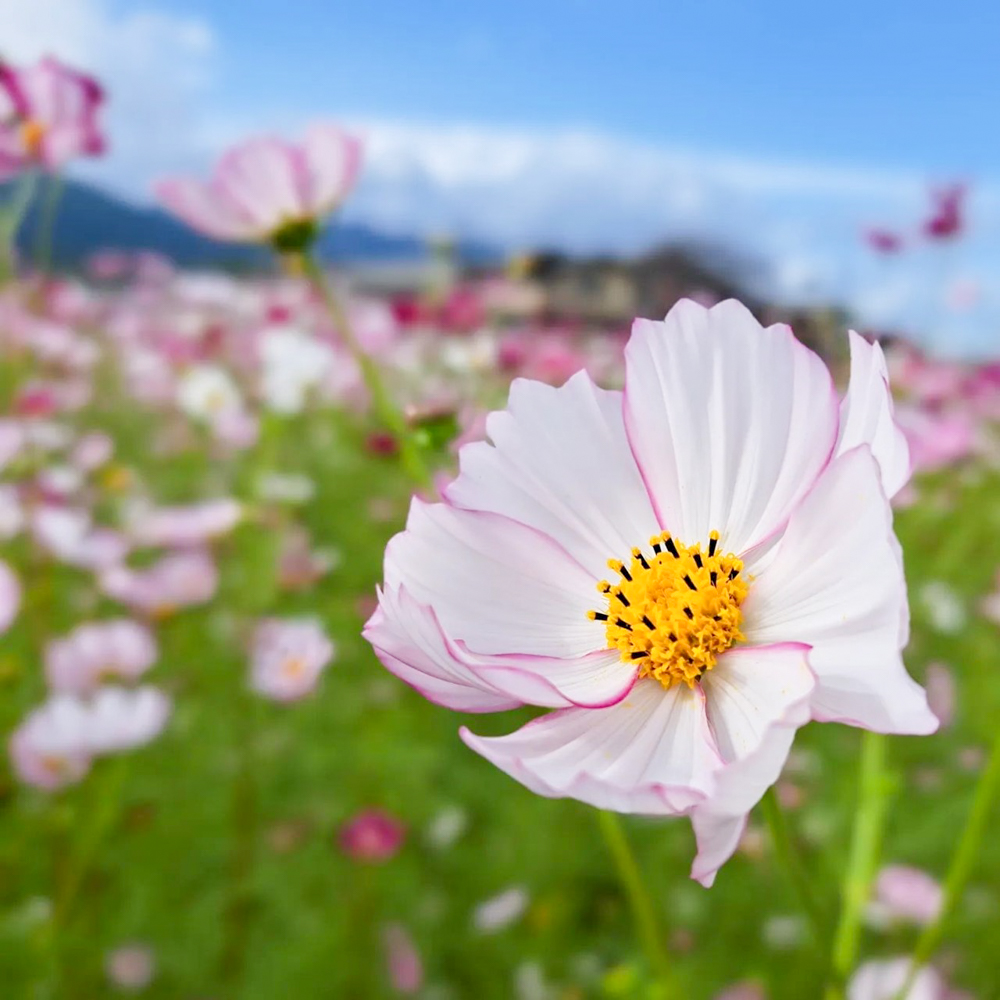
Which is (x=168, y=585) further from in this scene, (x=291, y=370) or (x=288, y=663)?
(x=291, y=370)

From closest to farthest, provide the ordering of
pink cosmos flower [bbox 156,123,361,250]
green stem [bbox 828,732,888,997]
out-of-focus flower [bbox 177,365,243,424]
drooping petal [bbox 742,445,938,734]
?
drooping petal [bbox 742,445,938,734], green stem [bbox 828,732,888,997], pink cosmos flower [bbox 156,123,361,250], out-of-focus flower [bbox 177,365,243,424]

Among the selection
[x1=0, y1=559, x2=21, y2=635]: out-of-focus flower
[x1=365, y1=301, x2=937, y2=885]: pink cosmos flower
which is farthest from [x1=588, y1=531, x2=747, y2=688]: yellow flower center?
[x1=0, y1=559, x2=21, y2=635]: out-of-focus flower

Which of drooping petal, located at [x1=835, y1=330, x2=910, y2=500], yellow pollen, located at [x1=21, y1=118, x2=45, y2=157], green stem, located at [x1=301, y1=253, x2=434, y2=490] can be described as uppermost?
drooping petal, located at [x1=835, y1=330, x2=910, y2=500]

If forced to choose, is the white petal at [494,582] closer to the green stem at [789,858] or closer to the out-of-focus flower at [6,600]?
the green stem at [789,858]

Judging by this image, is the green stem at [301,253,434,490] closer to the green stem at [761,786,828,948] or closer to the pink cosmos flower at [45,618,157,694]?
the green stem at [761,786,828,948]

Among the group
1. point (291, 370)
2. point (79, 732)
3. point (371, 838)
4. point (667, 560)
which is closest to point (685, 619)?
point (667, 560)

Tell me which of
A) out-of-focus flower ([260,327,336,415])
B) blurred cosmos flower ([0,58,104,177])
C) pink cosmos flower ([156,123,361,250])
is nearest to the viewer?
pink cosmos flower ([156,123,361,250])
